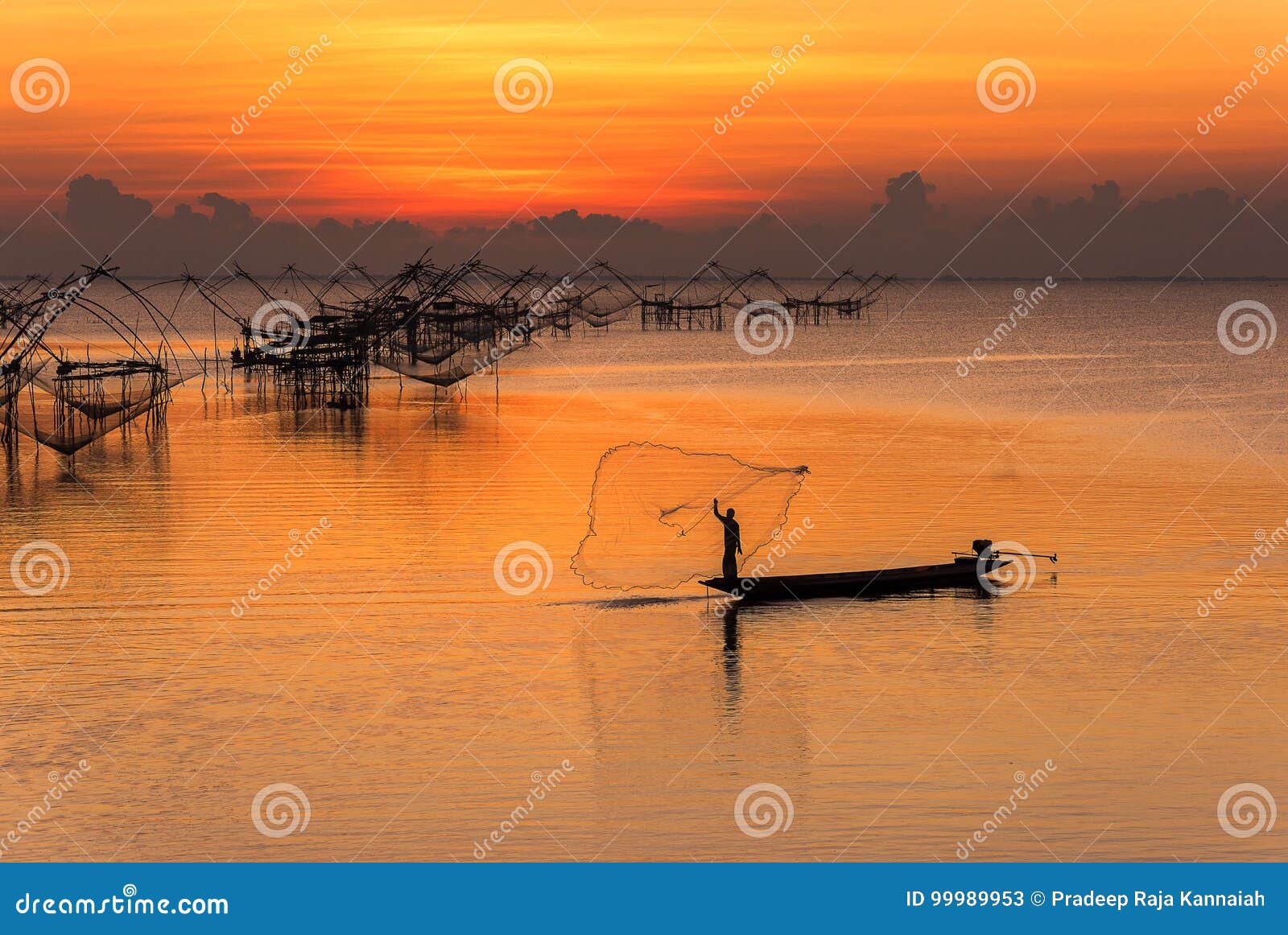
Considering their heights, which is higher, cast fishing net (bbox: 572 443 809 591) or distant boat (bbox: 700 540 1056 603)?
cast fishing net (bbox: 572 443 809 591)

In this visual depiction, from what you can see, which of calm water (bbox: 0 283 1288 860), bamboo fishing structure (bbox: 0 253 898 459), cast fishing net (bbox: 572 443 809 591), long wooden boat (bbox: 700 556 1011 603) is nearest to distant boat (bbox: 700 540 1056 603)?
long wooden boat (bbox: 700 556 1011 603)

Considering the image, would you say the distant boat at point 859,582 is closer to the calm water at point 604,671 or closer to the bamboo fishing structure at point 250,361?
the calm water at point 604,671

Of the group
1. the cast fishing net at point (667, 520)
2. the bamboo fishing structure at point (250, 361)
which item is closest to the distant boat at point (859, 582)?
the cast fishing net at point (667, 520)

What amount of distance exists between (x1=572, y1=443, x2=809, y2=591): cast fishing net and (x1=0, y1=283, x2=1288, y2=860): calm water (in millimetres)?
431

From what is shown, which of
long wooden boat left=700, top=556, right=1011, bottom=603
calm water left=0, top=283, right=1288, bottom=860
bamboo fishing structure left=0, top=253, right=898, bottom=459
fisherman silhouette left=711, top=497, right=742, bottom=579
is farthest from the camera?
bamboo fishing structure left=0, top=253, right=898, bottom=459

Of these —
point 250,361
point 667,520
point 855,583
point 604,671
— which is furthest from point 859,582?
point 250,361

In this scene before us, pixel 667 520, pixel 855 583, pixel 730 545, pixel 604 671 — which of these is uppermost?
pixel 667 520

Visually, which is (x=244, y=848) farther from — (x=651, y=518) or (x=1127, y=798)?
(x=651, y=518)

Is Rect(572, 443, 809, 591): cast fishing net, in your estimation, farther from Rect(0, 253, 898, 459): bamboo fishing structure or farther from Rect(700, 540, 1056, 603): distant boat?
Rect(0, 253, 898, 459): bamboo fishing structure

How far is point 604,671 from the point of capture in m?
12.3

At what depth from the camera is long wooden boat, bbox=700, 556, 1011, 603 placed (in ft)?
47.2

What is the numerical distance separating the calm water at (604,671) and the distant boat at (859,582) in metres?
0.23

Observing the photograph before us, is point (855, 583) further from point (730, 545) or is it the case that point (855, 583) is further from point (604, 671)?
point (604, 671)

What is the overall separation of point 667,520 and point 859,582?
219 centimetres
